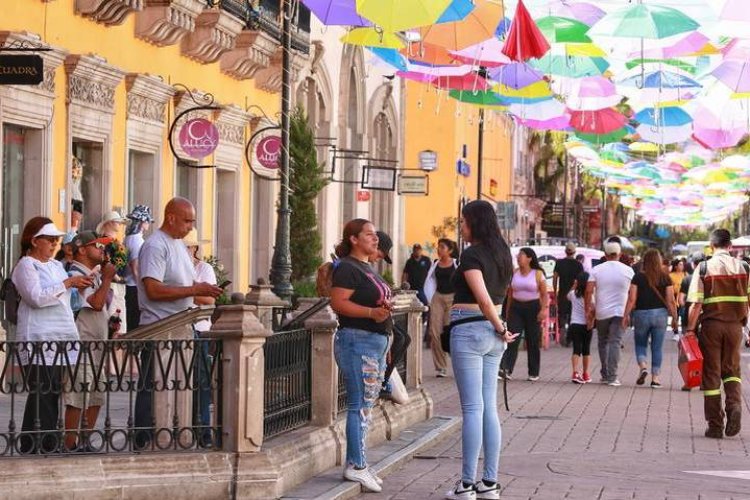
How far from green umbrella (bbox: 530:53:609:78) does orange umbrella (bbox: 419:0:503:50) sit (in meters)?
4.34

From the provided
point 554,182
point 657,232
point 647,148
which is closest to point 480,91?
point 647,148

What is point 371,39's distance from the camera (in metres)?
20.2

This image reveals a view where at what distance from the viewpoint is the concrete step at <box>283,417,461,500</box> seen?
10.7 metres

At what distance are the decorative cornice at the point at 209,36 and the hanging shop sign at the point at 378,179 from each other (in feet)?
31.5

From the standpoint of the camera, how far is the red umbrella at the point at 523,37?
60.6 feet

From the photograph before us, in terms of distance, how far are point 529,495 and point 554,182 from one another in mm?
80147

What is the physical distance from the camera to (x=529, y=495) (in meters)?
11.3

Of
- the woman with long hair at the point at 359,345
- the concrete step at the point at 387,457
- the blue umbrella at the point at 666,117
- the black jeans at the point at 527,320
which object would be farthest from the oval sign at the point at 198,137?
the woman with long hair at the point at 359,345

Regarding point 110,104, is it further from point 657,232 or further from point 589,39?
point 657,232

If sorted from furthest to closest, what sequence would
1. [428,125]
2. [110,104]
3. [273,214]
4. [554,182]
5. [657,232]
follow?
[657,232]
[554,182]
[428,125]
[273,214]
[110,104]

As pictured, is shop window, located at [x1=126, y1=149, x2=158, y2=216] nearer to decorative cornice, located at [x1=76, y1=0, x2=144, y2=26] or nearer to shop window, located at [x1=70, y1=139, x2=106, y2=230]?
shop window, located at [x1=70, y1=139, x2=106, y2=230]

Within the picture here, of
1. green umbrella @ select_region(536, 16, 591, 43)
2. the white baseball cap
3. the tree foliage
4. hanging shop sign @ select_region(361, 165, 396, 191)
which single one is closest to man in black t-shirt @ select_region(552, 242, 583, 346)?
hanging shop sign @ select_region(361, 165, 396, 191)

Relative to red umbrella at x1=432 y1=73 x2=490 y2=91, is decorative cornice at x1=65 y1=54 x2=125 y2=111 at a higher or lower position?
lower

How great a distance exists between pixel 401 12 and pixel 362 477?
590 centimetres
